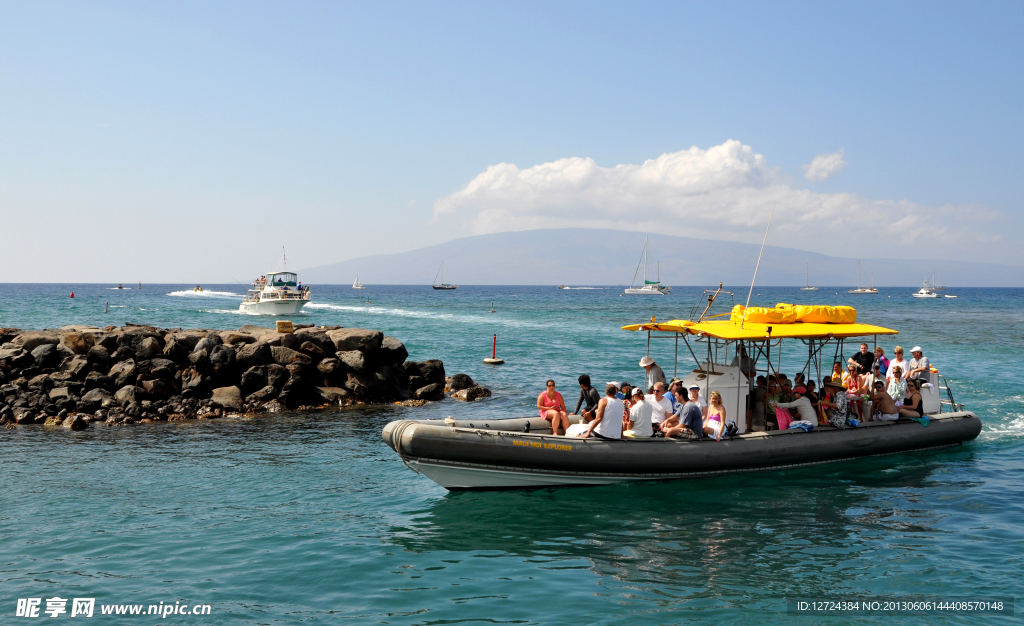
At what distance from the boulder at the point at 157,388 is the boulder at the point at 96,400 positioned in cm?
88

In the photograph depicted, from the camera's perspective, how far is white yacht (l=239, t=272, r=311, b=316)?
218ft

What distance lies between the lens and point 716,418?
13664 millimetres

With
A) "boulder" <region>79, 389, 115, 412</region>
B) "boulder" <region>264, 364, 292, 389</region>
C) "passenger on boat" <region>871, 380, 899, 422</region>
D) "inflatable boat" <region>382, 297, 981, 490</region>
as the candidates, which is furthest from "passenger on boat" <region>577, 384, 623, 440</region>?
"boulder" <region>79, 389, 115, 412</region>

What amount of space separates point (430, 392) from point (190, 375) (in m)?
7.19

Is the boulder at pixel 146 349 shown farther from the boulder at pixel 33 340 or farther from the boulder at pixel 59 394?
the boulder at pixel 33 340

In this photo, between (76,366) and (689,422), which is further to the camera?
(76,366)

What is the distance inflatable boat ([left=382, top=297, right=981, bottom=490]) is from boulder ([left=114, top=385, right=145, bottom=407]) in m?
11.0

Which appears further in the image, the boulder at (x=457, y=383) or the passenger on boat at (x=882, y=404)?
the boulder at (x=457, y=383)

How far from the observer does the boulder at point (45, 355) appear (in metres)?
21.1

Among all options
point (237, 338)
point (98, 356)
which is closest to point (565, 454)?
point (237, 338)

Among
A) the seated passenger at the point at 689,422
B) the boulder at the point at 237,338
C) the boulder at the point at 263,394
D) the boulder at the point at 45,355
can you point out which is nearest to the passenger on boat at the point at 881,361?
the seated passenger at the point at 689,422

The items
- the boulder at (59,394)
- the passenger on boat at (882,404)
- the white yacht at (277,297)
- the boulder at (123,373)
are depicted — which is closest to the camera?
the passenger on boat at (882,404)

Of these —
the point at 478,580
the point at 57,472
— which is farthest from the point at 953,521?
the point at 57,472

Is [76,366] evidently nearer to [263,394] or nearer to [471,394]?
[263,394]
